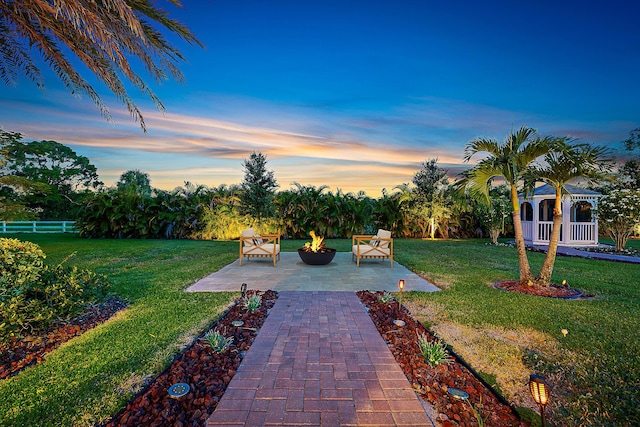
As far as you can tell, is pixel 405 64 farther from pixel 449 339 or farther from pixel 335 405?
pixel 335 405

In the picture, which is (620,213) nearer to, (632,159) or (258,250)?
(258,250)

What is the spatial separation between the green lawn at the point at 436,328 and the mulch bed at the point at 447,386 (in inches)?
15.1

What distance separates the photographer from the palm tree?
5.13 metres

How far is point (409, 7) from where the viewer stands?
814 cm

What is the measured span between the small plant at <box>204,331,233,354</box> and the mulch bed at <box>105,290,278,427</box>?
0.04m

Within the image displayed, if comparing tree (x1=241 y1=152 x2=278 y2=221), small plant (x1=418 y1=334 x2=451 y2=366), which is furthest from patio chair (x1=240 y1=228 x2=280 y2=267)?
small plant (x1=418 y1=334 x2=451 y2=366)

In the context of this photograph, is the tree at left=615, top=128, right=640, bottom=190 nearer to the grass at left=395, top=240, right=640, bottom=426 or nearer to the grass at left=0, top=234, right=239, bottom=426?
the grass at left=395, top=240, right=640, bottom=426

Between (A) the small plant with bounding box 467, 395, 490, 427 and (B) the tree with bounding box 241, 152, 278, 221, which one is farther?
(B) the tree with bounding box 241, 152, 278, 221

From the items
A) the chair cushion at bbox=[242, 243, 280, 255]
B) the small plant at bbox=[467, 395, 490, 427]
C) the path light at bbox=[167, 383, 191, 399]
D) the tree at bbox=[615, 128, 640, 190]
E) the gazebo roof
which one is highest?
the tree at bbox=[615, 128, 640, 190]

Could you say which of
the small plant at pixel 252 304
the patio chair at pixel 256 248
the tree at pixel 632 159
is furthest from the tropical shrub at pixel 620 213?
the tree at pixel 632 159

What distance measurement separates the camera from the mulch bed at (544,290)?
5.16 metres

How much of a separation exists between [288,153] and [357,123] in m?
3.34

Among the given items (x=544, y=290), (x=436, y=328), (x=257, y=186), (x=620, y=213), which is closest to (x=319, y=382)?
(x=436, y=328)

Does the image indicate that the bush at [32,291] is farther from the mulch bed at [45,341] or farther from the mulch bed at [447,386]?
the mulch bed at [447,386]
